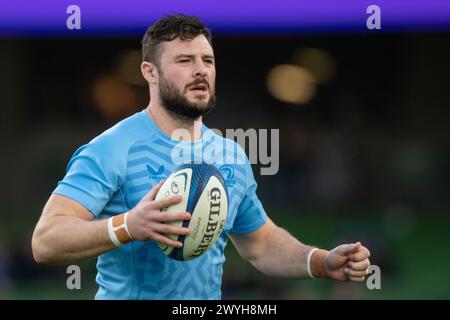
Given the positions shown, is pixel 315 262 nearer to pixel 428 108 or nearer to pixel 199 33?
pixel 199 33

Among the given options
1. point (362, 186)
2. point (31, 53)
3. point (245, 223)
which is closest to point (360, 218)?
point (362, 186)

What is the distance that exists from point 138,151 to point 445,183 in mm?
12078

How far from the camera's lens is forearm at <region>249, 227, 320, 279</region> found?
17.7 ft

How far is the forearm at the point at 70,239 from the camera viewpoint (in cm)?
444

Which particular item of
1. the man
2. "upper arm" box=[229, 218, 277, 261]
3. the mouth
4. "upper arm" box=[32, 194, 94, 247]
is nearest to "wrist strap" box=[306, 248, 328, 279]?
the man

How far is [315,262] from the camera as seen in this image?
17.3ft

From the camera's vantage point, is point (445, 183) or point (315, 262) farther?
point (445, 183)

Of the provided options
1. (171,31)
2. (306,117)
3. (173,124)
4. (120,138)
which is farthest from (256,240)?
(306,117)

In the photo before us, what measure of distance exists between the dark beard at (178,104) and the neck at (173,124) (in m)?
0.03

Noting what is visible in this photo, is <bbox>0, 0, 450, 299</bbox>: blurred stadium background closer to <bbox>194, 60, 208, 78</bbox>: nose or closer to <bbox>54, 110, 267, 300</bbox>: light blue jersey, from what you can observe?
<bbox>54, 110, 267, 300</bbox>: light blue jersey

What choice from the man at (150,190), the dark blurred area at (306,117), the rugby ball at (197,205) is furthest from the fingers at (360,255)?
the dark blurred area at (306,117)

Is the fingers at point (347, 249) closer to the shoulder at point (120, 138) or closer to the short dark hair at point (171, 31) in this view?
the shoulder at point (120, 138)

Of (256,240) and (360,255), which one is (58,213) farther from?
(360,255)

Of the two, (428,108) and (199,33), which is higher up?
(428,108)
